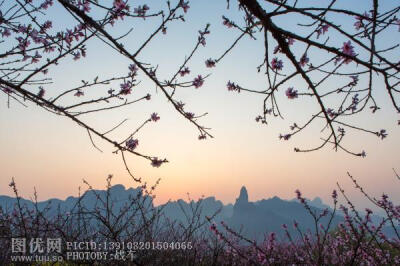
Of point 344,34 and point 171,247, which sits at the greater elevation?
point 344,34

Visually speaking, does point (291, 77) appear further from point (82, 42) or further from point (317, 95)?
point (82, 42)

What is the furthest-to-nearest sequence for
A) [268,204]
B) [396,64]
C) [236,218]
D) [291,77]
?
1. [268,204]
2. [236,218]
3. [291,77]
4. [396,64]

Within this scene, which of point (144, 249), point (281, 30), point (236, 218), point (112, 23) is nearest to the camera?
point (281, 30)

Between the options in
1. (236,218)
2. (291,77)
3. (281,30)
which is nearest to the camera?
(281,30)

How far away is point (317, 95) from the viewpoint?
2.57m

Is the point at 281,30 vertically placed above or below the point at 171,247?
above

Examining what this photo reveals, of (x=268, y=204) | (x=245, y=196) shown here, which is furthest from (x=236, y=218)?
(x=268, y=204)

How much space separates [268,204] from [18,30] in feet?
634

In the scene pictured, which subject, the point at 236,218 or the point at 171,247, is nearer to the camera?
the point at 171,247

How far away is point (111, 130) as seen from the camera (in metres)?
2.73

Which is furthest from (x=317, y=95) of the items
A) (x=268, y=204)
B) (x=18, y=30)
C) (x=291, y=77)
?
(x=268, y=204)

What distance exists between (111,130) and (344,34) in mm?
1974

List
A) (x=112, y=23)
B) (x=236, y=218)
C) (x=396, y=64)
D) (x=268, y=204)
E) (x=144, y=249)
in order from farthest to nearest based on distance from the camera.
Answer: (x=268, y=204) < (x=236, y=218) < (x=144, y=249) < (x=112, y=23) < (x=396, y=64)

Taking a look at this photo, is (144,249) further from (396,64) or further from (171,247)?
(396,64)
